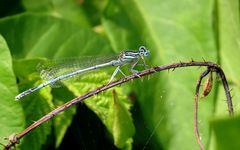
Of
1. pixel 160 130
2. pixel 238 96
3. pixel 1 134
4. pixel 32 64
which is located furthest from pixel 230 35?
pixel 1 134

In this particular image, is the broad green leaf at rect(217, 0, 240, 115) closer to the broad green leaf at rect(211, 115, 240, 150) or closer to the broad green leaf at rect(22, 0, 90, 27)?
the broad green leaf at rect(22, 0, 90, 27)

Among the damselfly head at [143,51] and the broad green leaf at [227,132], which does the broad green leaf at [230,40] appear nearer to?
the damselfly head at [143,51]

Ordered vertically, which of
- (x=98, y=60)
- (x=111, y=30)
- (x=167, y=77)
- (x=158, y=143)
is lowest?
(x=158, y=143)

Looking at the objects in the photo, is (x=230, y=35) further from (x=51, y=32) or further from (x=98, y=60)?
(x=51, y=32)

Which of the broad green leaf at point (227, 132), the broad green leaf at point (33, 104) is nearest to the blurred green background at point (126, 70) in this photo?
the broad green leaf at point (33, 104)

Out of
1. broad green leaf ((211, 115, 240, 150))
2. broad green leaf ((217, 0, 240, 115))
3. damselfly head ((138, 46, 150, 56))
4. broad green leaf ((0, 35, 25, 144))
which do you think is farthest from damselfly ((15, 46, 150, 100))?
broad green leaf ((211, 115, 240, 150))
